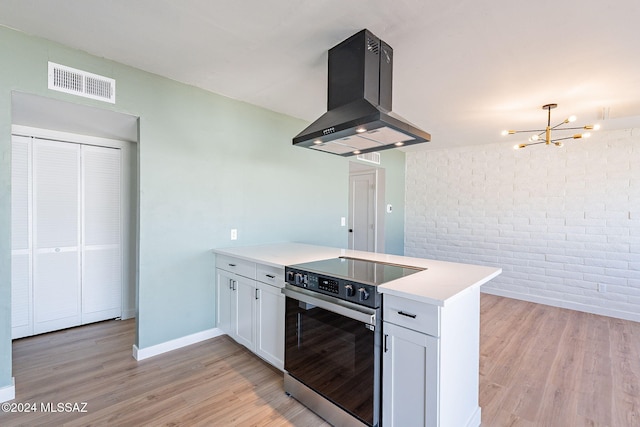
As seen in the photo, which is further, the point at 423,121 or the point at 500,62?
the point at 423,121

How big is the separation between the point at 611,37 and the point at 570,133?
257cm

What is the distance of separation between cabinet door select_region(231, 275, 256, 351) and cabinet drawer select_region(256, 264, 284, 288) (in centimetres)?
13

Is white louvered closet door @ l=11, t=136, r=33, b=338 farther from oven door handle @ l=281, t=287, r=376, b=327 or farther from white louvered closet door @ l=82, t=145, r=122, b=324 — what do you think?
oven door handle @ l=281, t=287, r=376, b=327

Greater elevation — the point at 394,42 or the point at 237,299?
the point at 394,42

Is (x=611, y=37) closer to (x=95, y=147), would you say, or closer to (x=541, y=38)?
(x=541, y=38)

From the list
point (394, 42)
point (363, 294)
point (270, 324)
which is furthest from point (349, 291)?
point (394, 42)

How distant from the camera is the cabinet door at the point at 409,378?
4.68 feet

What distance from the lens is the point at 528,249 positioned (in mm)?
4559

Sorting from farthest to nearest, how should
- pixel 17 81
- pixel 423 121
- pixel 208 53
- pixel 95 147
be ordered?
pixel 423 121
pixel 95 147
pixel 208 53
pixel 17 81

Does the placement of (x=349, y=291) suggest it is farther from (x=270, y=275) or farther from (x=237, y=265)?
(x=237, y=265)

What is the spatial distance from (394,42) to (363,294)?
169 centimetres

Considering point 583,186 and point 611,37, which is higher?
point 611,37

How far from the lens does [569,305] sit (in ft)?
13.8

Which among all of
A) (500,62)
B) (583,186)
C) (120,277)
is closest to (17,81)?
(120,277)
